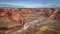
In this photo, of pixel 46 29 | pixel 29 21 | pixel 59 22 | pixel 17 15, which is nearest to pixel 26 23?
pixel 29 21

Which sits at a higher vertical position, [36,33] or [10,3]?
[10,3]

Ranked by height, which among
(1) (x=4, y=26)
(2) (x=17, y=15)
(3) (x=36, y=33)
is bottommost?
(3) (x=36, y=33)

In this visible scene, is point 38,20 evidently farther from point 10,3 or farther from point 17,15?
point 10,3

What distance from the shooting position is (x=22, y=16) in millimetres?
2986

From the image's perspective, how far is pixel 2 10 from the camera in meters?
2.99

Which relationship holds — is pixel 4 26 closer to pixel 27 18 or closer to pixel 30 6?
pixel 27 18

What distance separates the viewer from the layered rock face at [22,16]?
116 inches

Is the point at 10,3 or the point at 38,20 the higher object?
the point at 10,3

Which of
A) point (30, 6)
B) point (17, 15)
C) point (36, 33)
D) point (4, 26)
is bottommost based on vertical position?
point (36, 33)

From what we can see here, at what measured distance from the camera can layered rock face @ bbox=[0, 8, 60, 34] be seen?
2946 millimetres

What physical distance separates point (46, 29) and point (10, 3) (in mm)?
1121

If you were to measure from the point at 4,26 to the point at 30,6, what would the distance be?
32.6 inches

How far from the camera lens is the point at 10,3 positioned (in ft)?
9.82

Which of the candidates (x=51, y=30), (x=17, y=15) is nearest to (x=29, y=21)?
(x=17, y=15)
